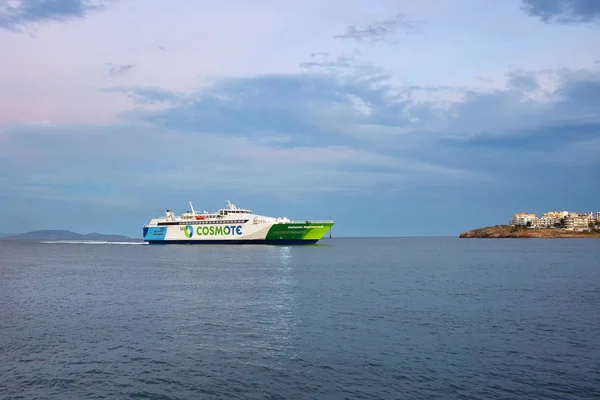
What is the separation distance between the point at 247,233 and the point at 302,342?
104 metres

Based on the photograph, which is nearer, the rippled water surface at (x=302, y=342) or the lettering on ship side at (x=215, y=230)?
the rippled water surface at (x=302, y=342)

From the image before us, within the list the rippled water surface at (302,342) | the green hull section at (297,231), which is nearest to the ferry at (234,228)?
the green hull section at (297,231)

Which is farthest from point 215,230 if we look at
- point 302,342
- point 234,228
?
point 302,342

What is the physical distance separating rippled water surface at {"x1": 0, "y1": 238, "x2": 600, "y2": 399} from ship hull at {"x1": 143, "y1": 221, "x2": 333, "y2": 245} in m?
76.3

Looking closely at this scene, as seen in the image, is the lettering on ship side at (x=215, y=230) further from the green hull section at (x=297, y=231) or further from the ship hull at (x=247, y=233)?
the green hull section at (x=297, y=231)

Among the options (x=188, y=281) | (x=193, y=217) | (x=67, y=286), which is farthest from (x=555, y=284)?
(x=193, y=217)

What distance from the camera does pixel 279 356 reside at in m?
23.2

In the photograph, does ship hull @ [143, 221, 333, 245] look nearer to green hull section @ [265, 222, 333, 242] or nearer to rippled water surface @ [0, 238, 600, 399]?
green hull section @ [265, 222, 333, 242]

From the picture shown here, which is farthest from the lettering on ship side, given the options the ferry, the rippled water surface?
the rippled water surface

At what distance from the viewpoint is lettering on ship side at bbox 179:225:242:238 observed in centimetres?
13088

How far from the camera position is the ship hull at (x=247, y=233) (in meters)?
125

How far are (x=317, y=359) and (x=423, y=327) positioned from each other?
9513 mm

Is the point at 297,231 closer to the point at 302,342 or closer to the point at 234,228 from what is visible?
the point at 234,228

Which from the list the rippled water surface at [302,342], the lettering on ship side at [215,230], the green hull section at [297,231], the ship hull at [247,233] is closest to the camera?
the rippled water surface at [302,342]
